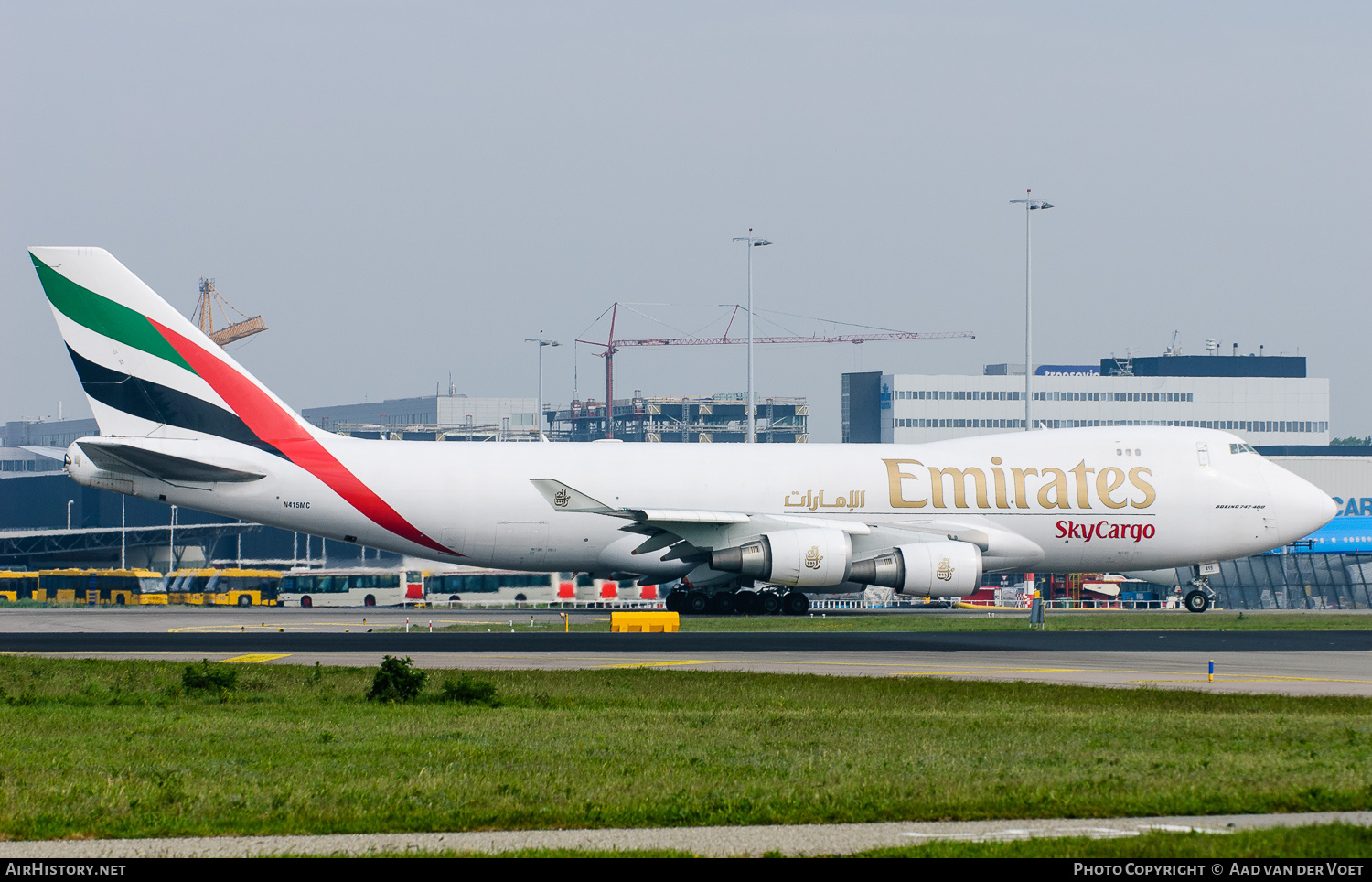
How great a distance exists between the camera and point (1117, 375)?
157125 mm

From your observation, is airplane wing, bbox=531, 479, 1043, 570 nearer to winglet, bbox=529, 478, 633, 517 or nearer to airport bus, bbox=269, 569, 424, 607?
winglet, bbox=529, 478, 633, 517

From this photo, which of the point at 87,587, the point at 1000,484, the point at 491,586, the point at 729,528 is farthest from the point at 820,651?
the point at 87,587

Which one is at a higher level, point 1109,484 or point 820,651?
point 1109,484

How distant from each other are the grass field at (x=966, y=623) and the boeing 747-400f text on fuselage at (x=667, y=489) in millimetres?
1498

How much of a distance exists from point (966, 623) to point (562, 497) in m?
12.9

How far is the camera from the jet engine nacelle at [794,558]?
139 ft

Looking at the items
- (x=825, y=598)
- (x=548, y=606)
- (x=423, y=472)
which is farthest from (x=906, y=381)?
(x=423, y=472)

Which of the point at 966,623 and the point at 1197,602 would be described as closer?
the point at 966,623

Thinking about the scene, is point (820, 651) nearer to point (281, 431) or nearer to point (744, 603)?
point (744, 603)

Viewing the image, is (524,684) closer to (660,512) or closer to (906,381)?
(660,512)

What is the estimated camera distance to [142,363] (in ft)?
140

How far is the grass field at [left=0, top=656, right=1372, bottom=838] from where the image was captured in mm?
11773

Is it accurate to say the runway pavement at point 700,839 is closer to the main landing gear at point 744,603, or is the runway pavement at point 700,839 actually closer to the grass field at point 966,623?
the grass field at point 966,623

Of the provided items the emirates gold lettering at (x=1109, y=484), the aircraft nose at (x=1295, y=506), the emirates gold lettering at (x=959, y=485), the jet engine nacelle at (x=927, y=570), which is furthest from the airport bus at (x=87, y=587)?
the aircraft nose at (x=1295, y=506)
